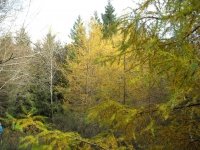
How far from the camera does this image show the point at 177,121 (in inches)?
174

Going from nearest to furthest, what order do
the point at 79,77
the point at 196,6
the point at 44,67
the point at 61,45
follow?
the point at 196,6 < the point at 79,77 < the point at 44,67 < the point at 61,45

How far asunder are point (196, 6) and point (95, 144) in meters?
1.82

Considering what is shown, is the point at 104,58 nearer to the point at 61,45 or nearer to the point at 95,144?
the point at 95,144

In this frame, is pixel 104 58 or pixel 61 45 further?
pixel 61 45

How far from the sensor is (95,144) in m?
4.20

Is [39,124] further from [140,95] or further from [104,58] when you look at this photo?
[140,95]

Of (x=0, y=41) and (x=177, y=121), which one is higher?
(x=0, y=41)

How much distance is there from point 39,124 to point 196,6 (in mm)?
2035

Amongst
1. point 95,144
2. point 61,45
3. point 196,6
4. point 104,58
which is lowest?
point 95,144

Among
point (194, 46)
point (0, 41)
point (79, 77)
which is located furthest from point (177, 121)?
point (79, 77)

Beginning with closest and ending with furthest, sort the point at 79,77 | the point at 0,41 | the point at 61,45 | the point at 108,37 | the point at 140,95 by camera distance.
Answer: the point at 108,37
the point at 0,41
the point at 140,95
the point at 79,77
the point at 61,45

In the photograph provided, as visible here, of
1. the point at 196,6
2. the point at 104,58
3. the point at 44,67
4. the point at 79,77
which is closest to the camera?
the point at 196,6

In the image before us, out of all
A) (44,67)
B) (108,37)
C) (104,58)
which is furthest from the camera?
(44,67)

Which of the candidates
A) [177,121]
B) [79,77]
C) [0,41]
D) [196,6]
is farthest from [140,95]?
[196,6]
